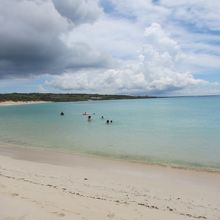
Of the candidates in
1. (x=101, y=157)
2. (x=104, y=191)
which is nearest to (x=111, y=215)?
(x=104, y=191)

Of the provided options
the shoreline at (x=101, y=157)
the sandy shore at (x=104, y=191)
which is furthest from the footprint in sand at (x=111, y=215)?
the shoreline at (x=101, y=157)

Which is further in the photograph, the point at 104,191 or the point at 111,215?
the point at 104,191

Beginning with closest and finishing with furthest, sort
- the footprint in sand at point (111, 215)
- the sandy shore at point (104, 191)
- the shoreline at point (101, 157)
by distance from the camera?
the footprint in sand at point (111, 215) < the sandy shore at point (104, 191) < the shoreline at point (101, 157)

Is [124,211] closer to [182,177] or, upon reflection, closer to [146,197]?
[146,197]

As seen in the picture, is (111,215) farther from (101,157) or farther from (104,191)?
(101,157)

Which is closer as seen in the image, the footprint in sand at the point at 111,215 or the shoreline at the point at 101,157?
the footprint in sand at the point at 111,215

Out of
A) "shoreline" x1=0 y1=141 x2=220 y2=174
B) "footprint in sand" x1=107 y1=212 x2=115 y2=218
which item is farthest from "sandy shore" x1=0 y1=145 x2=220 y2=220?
"shoreline" x1=0 y1=141 x2=220 y2=174

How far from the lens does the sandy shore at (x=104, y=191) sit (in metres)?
7.46

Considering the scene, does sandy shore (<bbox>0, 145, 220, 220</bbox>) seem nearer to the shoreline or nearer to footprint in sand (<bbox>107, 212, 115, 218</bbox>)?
footprint in sand (<bbox>107, 212, 115, 218</bbox>)

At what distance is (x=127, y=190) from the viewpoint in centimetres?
977

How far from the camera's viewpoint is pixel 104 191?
9516mm

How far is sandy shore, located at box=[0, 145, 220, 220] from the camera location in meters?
7.46

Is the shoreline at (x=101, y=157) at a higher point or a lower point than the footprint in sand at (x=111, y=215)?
lower

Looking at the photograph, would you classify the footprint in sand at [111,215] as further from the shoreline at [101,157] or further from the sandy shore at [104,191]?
the shoreline at [101,157]
